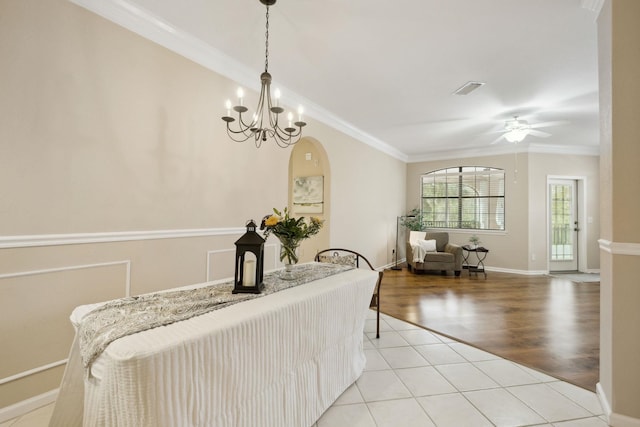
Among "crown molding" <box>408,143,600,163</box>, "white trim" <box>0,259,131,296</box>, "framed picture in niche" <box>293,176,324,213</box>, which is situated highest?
"crown molding" <box>408,143,600,163</box>

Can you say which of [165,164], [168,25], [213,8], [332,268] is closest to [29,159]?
[165,164]

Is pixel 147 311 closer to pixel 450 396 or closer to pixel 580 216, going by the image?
pixel 450 396

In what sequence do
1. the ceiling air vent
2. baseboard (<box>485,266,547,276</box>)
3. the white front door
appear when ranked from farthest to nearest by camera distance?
the white front door < baseboard (<box>485,266,547,276</box>) < the ceiling air vent

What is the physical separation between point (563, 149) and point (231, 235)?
7461 millimetres

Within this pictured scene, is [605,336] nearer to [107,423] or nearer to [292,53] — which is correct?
[107,423]

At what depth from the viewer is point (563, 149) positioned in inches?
249

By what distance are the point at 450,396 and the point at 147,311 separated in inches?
80.9

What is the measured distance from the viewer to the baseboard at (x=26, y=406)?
1676 mm

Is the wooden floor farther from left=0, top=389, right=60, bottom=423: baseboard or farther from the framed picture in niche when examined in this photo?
left=0, top=389, right=60, bottom=423: baseboard

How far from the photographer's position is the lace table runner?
1.04 metres

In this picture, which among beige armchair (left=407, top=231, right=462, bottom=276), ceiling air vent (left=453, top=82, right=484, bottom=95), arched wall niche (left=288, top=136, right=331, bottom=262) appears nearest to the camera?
ceiling air vent (left=453, top=82, right=484, bottom=95)

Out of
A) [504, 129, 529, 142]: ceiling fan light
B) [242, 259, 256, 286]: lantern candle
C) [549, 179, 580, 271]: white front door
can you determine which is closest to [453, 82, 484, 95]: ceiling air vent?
[504, 129, 529, 142]: ceiling fan light
